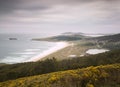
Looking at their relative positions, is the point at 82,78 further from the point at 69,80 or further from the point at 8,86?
the point at 8,86

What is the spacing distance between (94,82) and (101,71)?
12.6ft

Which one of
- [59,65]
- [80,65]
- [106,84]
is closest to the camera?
[106,84]

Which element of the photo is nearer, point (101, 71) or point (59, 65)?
point (101, 71)

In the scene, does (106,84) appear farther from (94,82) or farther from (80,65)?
(80,65)

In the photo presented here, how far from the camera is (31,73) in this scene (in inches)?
2682

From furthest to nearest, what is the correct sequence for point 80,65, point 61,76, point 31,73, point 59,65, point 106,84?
point 59,65, point 80,65, point 31,73, point 61,76, point 106,84

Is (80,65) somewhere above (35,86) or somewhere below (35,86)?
below

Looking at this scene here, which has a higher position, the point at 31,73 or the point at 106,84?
the point at 106,84

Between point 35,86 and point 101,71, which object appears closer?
point 35,86

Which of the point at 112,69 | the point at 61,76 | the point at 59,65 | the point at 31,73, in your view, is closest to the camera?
the point at 61,76

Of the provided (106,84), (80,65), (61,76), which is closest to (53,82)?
(61,76)

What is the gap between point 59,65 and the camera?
79.6 m

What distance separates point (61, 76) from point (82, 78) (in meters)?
3.74

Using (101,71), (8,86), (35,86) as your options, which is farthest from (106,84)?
(8,86)
